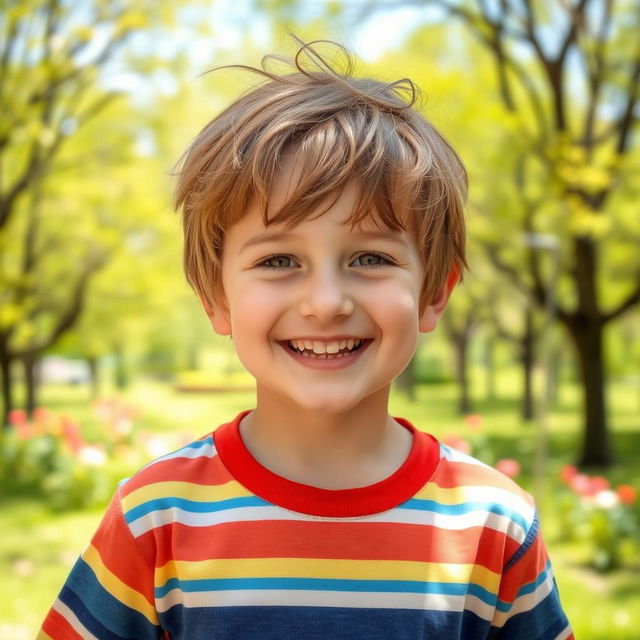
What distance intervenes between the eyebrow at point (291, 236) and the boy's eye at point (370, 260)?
27 mm

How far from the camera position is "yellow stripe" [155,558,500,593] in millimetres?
1304

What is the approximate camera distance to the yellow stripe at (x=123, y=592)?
1323 mm

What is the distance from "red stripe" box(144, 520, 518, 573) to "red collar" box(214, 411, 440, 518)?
3 centimetres

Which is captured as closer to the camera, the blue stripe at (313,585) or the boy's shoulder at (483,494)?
the blue stripe at (313,585)

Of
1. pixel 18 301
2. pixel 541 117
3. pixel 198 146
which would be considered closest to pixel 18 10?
pixel 18 301

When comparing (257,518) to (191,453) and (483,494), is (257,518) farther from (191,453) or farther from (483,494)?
(483,494)

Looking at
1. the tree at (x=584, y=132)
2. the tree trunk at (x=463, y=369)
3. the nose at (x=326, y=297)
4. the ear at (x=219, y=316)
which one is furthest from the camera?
the tree trunk at (x=463, y=369)

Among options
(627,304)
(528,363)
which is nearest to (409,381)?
(528,363)

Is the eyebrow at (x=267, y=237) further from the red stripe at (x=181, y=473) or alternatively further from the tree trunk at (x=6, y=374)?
the tree trunk at (x=6, y=374)

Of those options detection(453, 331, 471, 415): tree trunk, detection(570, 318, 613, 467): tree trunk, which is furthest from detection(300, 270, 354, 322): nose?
detection(453, 331, 471, 415): tree trunk

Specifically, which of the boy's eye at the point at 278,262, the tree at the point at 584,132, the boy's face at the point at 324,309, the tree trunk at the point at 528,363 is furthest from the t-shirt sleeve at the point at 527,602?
the tree trunk at the point at 528,363

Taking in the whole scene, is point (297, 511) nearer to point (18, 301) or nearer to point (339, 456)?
point (339, 456)

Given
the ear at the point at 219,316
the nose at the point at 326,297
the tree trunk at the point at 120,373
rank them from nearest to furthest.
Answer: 1. the nose at the point at 326,297
2. the ear at the point at 219,316
3. the tree trunk at the point at 120,373

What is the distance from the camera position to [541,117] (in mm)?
10578
